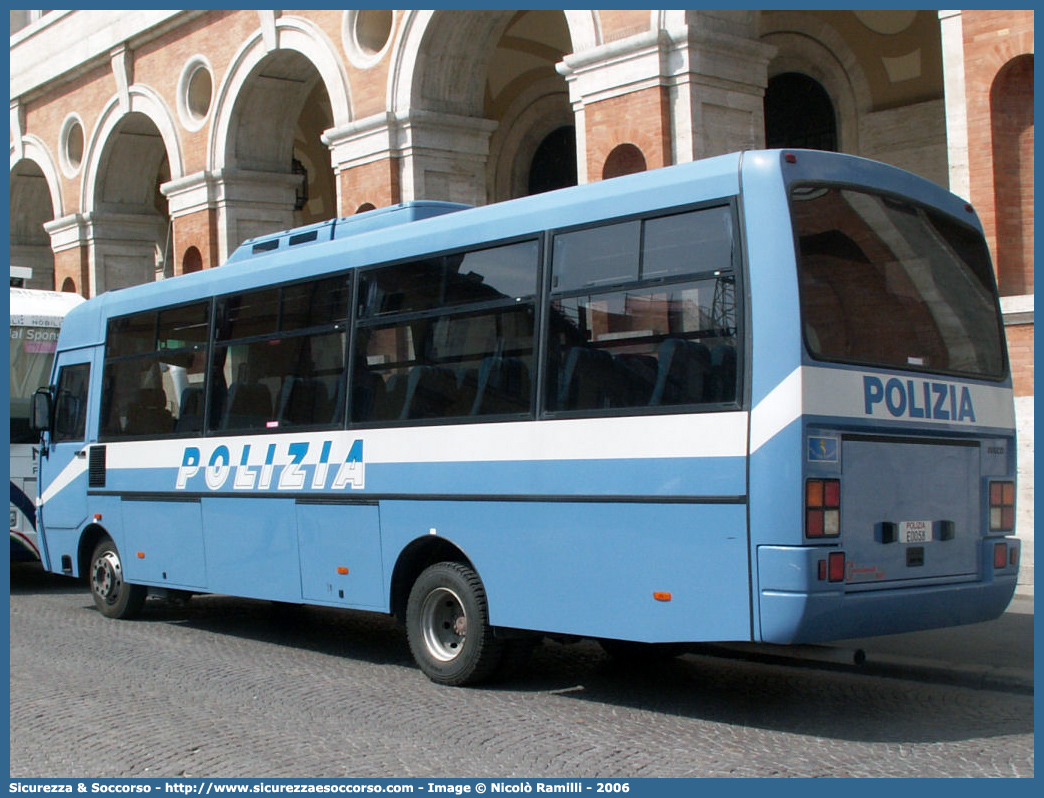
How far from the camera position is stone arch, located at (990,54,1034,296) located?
11648 mm

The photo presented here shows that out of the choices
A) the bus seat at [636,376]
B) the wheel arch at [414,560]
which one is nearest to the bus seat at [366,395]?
the wheel arch at [414,560]

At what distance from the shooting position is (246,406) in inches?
384

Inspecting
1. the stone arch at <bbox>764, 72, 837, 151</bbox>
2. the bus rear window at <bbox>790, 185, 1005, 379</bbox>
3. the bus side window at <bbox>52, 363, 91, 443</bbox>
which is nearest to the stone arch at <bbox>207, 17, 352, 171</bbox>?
the stone arch at <bbox>764, 72, 837, 151</bbox>

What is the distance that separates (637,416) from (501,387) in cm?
109

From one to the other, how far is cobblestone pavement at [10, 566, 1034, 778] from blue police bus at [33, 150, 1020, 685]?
0.47 metres

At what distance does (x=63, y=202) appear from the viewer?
26672 millimetres

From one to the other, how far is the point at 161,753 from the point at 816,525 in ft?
10.6

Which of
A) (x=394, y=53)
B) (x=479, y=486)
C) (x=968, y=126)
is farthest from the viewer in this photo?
(x=394, y=53)

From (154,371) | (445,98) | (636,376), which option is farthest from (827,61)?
(636,376)

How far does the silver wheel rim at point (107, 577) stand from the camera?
11.4m

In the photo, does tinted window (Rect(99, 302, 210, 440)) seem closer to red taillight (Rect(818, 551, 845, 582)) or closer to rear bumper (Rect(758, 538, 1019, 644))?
rear bumper (Rect(758, 538, 1019, 644))

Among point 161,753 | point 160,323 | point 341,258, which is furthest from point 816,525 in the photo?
point 160,323

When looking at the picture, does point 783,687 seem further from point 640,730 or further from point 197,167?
point 197,167

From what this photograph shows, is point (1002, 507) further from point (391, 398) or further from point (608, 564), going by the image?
point (391, 398)
